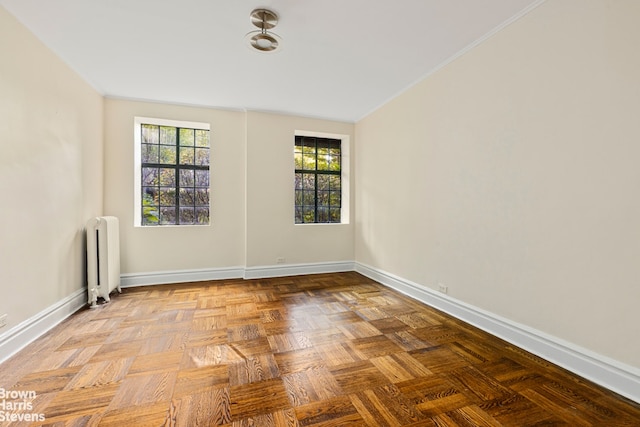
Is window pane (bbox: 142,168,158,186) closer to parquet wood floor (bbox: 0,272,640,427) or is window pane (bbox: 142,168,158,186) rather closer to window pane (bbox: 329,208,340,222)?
parquet wood floor (bbox: 0,272,640,427)

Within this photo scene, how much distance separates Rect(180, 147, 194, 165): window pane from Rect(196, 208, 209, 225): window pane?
744 mm

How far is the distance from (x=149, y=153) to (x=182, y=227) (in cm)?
121

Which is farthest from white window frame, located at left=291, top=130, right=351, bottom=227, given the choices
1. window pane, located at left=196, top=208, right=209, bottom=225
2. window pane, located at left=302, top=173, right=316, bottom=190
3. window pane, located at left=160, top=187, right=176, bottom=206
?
window pane, located at left=160, top=187, right=176, bottom=206

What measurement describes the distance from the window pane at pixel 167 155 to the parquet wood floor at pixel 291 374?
7.12 ft

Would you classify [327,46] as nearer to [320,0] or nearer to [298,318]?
[320,0]

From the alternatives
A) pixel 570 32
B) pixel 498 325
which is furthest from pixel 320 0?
pixel 498 325

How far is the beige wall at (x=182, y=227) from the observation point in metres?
3.75

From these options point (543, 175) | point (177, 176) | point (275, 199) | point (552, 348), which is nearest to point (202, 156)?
point (177, 176)

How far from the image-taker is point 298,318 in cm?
276

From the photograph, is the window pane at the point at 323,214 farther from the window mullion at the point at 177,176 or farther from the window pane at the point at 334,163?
the window mullion at the point at 177,176

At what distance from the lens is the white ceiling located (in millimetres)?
2066

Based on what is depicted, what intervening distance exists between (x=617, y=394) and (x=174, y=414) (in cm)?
248

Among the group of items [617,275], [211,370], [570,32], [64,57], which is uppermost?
[64,57]

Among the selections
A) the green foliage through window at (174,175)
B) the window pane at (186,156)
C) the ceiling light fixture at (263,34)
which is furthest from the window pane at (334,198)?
the ceiling light fixture at (263,34)
